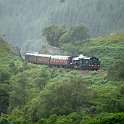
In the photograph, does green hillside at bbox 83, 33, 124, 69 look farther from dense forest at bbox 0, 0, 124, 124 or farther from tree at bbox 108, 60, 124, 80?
tree at bbox 108, 60, 124, 80

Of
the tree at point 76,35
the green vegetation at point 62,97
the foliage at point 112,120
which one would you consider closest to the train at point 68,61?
the green vegetation at point 62,97

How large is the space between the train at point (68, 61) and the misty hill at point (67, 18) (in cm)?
7949

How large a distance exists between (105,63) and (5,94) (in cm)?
2469

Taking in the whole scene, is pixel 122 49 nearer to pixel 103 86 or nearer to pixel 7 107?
pixel 103 86

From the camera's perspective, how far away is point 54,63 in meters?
72.3

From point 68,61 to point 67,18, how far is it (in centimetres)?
11082

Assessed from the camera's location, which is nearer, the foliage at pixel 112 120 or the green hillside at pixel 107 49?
the foliage at pixel 112 120

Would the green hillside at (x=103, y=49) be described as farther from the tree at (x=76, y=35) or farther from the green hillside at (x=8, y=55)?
the green hillside at (x=8, y=55)

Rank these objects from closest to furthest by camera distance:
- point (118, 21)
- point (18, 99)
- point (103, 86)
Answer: point (18, 99), point (103, 86), point (118, 21)

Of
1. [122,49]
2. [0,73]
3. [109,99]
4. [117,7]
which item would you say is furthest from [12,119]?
[117,7]

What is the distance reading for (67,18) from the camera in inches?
6993

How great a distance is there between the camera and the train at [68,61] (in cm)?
6431

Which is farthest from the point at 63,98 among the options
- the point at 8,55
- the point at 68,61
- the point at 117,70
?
the point at 8,55

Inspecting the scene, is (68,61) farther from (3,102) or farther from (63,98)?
(63,98)
